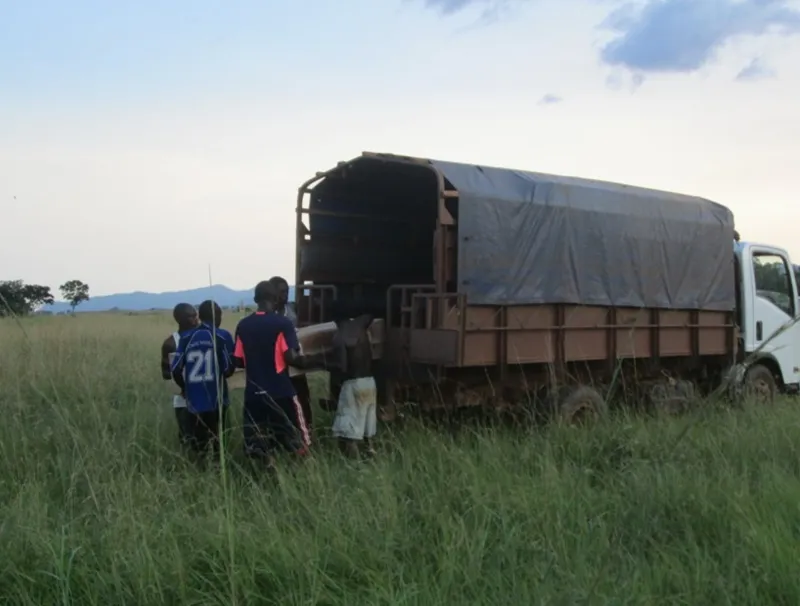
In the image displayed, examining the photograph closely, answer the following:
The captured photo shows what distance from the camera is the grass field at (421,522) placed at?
12.4ft

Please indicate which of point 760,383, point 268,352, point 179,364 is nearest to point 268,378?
point 268,352

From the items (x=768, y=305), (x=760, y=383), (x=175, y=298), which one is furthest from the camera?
(x=768, y=305)

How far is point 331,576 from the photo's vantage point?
12.8 feet

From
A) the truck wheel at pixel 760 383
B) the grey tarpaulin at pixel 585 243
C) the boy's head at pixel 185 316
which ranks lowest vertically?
the truck wheel at pixel 760 383

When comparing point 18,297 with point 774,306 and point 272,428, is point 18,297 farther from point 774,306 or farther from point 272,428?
point 774,306

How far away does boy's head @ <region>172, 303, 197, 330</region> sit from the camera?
6.73 m

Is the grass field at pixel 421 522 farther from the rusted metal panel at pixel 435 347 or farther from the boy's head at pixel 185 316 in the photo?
the boy's head at pixel 185 316

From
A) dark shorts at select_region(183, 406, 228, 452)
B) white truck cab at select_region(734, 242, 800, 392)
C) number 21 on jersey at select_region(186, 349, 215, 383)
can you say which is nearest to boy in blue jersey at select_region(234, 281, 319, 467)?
number 21 on jersey at select_region(186, 349, 215, 383)

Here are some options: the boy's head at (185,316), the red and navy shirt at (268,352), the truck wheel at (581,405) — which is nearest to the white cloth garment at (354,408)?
the red and navy shirt at (268,352)

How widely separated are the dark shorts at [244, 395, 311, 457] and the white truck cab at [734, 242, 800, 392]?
6.04 m

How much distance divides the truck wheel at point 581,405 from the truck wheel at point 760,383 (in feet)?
8.18

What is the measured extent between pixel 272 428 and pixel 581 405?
308 centimetres

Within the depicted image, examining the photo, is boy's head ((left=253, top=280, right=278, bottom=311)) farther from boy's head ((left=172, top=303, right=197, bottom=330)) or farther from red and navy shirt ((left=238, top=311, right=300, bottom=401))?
boy's head ((left=172, top=303, right=197, bottom=330))

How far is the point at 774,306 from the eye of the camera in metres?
10.2
